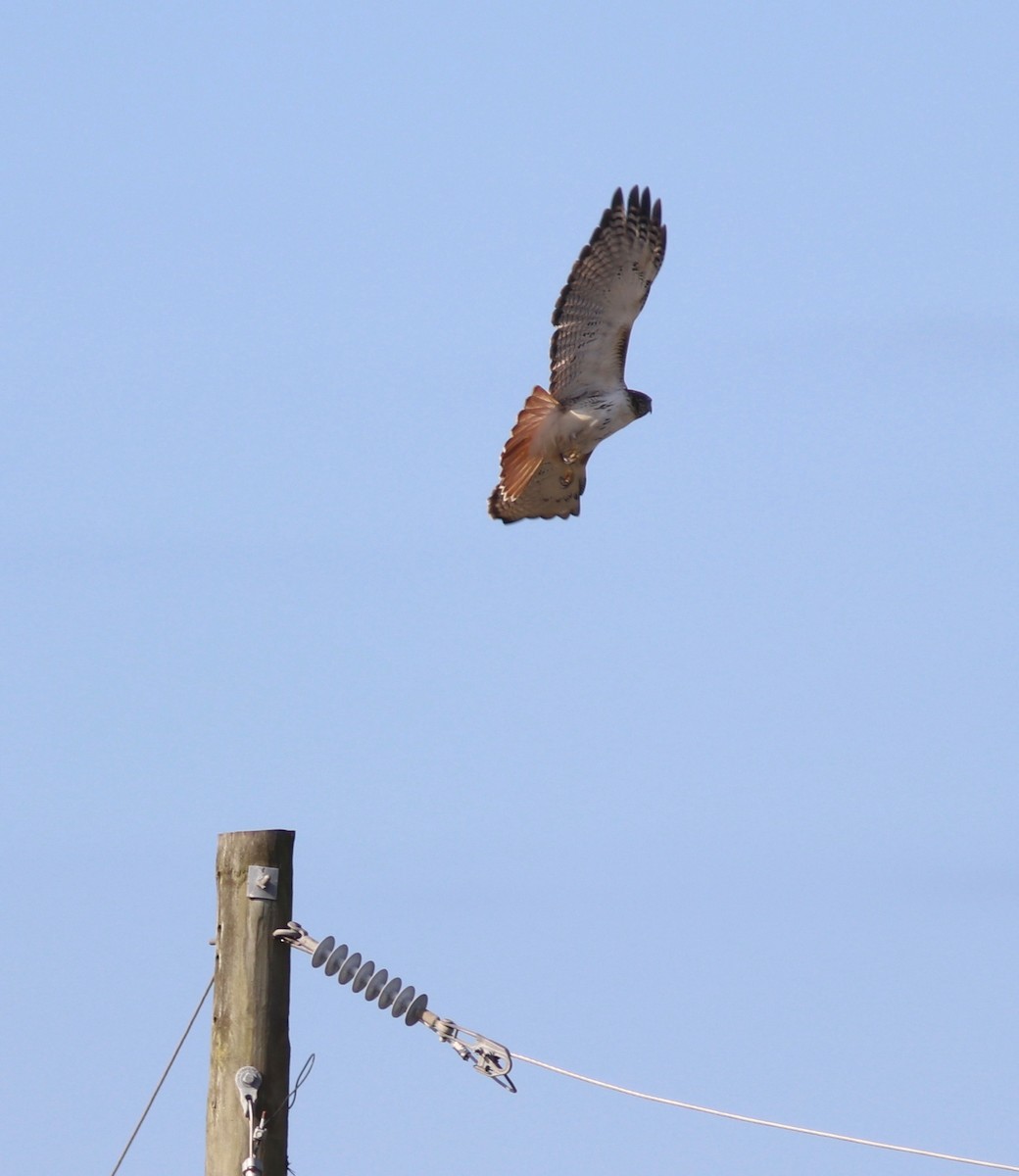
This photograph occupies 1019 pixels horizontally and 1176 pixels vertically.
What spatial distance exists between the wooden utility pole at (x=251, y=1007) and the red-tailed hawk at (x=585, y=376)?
21.7ft

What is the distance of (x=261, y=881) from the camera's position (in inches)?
340

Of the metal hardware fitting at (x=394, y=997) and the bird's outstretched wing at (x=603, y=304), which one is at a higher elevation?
the bird's outstretched wing at (x=603, y=304)

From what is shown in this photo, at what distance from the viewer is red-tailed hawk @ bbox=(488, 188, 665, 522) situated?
14875mm

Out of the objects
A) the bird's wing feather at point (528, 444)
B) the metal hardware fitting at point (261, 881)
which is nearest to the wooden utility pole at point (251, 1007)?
the metal hardware fitting at point (261, 881)

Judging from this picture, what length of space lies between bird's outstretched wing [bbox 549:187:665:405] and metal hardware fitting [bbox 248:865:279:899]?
265 inches

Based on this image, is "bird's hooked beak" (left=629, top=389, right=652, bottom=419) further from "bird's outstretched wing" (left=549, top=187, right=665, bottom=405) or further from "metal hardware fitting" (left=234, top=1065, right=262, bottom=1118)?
"metal hardware fitting" (left=234, top=1065, right=262, bottom=1118)

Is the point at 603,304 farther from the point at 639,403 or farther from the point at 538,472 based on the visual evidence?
the point at 538,472

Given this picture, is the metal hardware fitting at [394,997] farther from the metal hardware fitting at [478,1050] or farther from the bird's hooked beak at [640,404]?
the bird's hooked beak at [640,404]

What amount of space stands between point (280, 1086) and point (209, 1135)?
1.05 ft

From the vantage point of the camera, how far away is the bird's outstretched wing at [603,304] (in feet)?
48.8

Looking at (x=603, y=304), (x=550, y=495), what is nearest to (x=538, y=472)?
(x=550, y=495)

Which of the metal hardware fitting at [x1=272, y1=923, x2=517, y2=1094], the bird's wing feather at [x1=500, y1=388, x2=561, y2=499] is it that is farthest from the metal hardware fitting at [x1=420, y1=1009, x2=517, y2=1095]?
the bird's wing feather at [x1=500, y1=388, x2=561, y2=499]

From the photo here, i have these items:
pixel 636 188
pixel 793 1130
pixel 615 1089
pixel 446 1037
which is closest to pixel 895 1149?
pixel 793 1130

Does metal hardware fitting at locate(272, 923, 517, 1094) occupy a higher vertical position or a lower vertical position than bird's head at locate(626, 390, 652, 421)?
lower
